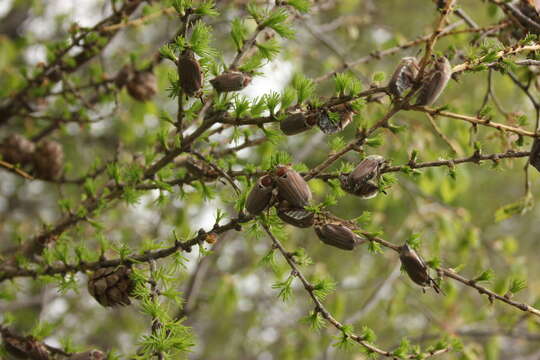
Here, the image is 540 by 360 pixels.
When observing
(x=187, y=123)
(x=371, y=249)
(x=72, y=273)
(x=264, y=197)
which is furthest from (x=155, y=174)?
(x=371, y=249)

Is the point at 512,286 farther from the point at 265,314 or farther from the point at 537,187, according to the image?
the point at 537,187

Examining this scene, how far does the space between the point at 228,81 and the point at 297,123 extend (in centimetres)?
15

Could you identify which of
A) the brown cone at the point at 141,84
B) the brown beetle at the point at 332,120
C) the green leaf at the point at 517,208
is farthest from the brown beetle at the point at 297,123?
the brown cone at the point at 141,84

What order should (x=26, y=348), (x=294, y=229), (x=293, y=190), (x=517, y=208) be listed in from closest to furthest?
(x=293, y=190)
(x=26, y=348)
(x=517, y=208)
(x=294, y=229)

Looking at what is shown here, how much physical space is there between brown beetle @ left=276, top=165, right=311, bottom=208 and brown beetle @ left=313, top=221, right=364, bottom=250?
0.20ft

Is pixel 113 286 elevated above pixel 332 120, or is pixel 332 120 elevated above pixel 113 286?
pixel 332 120

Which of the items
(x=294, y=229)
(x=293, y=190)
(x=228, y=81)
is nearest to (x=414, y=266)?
(x=293, y=190)

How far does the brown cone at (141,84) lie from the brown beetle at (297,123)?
912 mm

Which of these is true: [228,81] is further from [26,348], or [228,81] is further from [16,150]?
[16,150]

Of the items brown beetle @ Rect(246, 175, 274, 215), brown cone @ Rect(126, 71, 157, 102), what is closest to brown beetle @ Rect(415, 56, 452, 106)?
brown beetle @ Rect(246, 175, 274, 215)

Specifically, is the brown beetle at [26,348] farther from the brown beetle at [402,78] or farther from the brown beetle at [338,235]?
the brown beetle at [402,78]

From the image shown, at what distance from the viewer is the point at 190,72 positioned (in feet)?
2.77

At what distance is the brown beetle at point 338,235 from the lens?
2.73 feet

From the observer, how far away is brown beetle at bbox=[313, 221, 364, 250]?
2.73 ft
